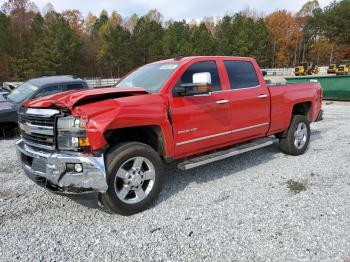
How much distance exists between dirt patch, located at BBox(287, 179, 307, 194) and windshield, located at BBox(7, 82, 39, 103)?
22.6 feet

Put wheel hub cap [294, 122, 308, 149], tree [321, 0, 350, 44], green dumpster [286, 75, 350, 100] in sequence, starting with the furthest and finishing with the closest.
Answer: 1. tree [321, 0, 350, 44]
2. green dumpster [286, 75, 350, 100]
3. wheel hub cap [294, 122, 308, 149]

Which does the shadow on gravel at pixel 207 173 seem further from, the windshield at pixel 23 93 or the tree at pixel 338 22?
the tree at pixel 338 22

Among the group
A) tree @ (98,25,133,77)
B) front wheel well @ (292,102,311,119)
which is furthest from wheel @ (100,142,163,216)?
tree @ (98,25,133,77)

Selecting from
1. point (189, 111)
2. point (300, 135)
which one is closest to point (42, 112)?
point (189, 111)

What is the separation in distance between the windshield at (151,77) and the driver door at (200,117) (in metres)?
0.23

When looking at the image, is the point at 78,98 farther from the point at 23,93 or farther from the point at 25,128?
the point at 23,93

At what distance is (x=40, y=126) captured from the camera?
3.54m

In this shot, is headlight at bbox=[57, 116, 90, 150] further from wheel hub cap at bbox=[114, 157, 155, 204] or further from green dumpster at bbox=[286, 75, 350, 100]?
green dumpster at bbox=[286, 75, 350, 100]

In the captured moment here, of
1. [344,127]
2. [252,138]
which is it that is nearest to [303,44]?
[344,127]

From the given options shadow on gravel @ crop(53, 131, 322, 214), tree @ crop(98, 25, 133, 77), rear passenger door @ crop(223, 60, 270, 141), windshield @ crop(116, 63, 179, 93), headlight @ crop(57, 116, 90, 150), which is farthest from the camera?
tree @ crop(98, 25, 133, 77)

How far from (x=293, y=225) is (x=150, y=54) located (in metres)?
54.8

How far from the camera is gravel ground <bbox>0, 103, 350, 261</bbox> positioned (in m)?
2.98

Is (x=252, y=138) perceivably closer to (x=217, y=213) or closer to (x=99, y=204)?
(x=217, y=213)

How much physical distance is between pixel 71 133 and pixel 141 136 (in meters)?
1.02
